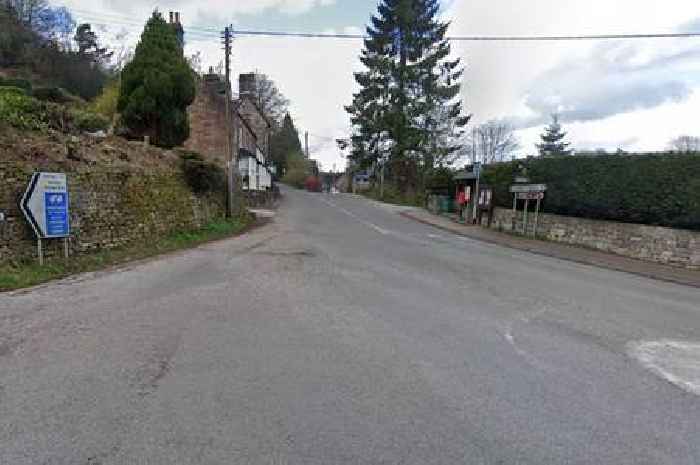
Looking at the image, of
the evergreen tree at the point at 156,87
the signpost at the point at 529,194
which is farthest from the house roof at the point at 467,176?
the evergreen tree at the point at 156,87

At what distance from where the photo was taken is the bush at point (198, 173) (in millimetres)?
16578

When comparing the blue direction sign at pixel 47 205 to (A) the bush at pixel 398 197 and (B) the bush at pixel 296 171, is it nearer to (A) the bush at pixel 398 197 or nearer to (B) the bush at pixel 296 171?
(A) the bush at pixel 398 197

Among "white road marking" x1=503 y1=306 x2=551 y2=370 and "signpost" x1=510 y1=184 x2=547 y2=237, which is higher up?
"signpost" x1=510 y1=184 x2=547 y2=237

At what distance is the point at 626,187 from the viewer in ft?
50.4

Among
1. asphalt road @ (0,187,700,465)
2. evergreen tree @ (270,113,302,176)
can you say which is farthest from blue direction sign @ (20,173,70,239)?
evergreen tree @ (270,113,302,176)

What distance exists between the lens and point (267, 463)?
2.88 meters

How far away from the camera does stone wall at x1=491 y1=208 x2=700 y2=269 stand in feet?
44.9

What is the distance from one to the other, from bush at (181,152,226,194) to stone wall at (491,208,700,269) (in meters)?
13.7

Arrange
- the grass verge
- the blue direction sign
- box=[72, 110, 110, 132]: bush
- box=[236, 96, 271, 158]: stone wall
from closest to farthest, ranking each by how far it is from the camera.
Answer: the grass verge < the blue direction sign < box=[72, 110, 110, 132]: bush < box=[236, 96, 271, 158]: stone wall

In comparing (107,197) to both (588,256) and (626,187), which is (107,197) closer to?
(588,256)

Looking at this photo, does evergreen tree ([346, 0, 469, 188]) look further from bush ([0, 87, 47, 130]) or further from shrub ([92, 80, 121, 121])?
bush ([0, 87, 47, 130])

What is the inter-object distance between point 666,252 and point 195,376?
49.5 ft

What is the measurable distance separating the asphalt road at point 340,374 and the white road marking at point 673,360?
3 centimetres

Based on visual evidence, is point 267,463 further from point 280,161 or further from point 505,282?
point 280,161
